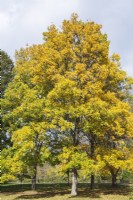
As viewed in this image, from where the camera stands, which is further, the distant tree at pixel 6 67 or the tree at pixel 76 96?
the distant tree at pixel 6 67

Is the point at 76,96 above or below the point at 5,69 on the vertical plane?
below

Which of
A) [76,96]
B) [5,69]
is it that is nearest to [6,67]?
[5,69]

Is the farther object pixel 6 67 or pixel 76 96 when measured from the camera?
pixel 6 67

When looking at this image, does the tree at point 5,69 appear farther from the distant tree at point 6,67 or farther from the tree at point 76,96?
the tree at point 76,96

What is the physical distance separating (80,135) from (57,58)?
6.51 meters

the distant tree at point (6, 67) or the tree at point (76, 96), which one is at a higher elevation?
the distant tree at point (6, 67)

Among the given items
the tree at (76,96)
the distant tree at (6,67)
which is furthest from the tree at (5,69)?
the tree at (76,96)

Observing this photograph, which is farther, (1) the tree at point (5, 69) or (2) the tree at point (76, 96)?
(1) the tree at point (5, 69)

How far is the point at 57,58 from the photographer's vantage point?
25.8 metres

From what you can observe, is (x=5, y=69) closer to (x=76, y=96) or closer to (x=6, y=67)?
(x=6, y=67)

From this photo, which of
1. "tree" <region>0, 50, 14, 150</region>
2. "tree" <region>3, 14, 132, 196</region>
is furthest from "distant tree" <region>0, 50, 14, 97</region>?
"tree" <region>3, 14, 132, 196</region>

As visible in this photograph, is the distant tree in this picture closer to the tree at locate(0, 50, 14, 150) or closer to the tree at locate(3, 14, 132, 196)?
the tree at locate(0, 50, 14, 150)

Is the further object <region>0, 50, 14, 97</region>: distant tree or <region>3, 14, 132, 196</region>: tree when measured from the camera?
<region>0, 50, 14, 97</region>: distant tree

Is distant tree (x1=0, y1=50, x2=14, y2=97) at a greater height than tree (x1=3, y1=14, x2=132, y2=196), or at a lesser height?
greater
